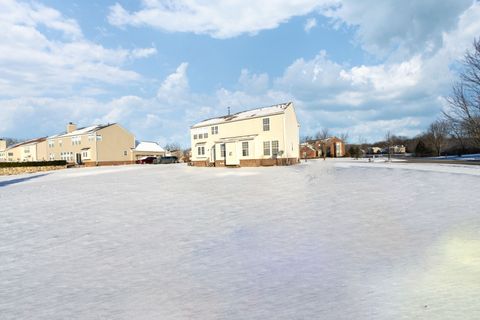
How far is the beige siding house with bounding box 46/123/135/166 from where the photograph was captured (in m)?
59.1

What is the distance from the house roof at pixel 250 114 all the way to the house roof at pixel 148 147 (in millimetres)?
26807

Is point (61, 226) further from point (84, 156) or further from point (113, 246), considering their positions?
point (84, 156)

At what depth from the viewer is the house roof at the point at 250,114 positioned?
3673 centimetres

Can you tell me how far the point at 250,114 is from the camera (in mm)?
39781

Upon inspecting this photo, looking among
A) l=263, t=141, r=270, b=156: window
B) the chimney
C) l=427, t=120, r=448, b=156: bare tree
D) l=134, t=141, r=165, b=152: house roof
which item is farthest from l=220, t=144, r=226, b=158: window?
l=427, t=120, r=448, b=156: bare tree

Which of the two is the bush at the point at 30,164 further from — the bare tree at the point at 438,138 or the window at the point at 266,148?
the bare tree at the point at 438,138

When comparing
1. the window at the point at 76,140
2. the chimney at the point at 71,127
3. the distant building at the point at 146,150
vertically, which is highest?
the chimney at the point at 71,127

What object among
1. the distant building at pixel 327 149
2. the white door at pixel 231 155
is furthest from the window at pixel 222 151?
the distant building at pixel 327 149

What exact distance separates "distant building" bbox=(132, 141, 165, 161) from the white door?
33.7 meters

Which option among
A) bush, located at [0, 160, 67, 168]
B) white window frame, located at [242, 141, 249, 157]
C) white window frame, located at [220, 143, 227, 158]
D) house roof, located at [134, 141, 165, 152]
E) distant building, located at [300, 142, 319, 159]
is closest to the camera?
white window frame, located at [242, 141, 249, 157]

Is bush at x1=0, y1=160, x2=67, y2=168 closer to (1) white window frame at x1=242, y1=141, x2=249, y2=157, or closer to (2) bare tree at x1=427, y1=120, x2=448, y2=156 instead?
(1) white window frame at x1=242, y1=141, x2=249, y2=157

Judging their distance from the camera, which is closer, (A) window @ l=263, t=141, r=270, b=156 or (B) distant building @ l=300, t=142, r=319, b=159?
(A) window @ l=263, t=141, r=270, b=156

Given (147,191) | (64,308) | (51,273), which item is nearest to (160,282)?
(64,308)

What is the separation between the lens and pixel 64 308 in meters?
4.78
